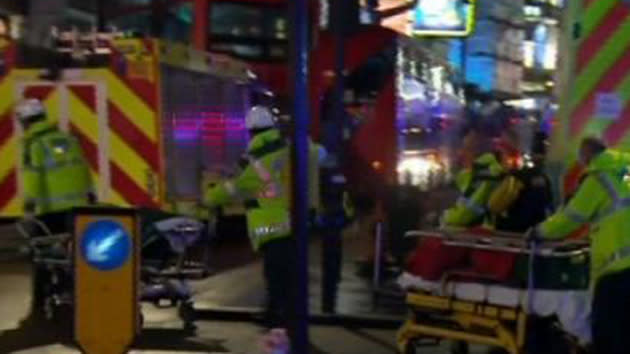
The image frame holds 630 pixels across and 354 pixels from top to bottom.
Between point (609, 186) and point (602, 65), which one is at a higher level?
point (602, 65)

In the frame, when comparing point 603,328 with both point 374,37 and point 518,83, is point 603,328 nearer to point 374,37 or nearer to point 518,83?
point 374,37

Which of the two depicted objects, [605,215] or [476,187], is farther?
[476,187]

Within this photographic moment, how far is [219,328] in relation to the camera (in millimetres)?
9484

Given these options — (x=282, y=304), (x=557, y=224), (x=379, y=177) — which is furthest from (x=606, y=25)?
(x=379, y=177)

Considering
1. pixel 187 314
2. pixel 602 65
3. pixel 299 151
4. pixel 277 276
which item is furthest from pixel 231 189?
pixel 602 65

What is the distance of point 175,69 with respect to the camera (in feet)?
34.7

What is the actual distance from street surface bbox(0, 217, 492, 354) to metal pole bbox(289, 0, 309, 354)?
9.29ft

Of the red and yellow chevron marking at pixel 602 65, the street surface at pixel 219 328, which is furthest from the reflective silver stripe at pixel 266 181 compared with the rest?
the red and yellow chevron marking at pixel 602 65

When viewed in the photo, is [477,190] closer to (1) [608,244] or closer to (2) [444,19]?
(1) [608,244]

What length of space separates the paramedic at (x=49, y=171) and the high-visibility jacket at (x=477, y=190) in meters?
3.26

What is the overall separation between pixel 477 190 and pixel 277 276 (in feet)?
6.36

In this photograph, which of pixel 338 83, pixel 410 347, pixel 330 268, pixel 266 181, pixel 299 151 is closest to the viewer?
pixel 299 151

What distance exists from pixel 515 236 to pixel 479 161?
0.71m

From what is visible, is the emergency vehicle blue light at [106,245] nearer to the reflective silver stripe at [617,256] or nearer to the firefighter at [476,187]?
the firefighter at [476,187]
